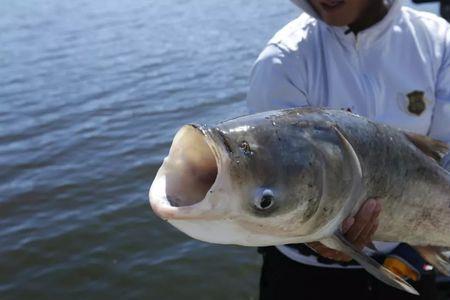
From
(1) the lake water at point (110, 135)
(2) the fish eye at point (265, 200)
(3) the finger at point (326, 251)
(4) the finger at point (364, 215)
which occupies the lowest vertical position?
(1) the lake water at point (110, 135)

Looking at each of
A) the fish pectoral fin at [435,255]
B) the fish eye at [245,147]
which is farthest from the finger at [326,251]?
the fish eye at [245,147]

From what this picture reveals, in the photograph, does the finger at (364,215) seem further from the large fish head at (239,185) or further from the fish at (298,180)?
the large fish head at (239,185)

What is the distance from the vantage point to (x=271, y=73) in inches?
121

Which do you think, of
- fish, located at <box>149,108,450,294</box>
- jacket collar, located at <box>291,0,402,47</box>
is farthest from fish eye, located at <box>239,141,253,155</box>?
jacket collar, located at <box>291,0,402,47</box>

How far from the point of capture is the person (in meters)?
3.11

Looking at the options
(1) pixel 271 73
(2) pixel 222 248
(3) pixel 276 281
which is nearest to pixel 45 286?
(2) pixel 222 248

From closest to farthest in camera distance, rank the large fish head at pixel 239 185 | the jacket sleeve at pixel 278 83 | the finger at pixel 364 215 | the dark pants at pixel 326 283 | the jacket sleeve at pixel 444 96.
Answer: the large fish head at pixel 239 185 < the finger at pixel 364 215 < the jacket sleeve at pixel 278 83 < the jacket sleeve at pixel 444 96 < the dark pants at pixel 326 283

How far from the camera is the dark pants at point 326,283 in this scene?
11.0ft

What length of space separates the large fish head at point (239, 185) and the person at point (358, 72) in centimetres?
95

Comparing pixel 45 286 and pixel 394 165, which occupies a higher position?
pixel 394 165

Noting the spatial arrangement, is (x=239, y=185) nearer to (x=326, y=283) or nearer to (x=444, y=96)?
(x=326, y=283)

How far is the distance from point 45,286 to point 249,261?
2.23 metres

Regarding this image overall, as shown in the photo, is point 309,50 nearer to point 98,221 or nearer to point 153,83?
point 98,221

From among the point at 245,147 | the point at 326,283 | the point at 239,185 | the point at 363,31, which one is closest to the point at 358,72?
the point at 363,31
